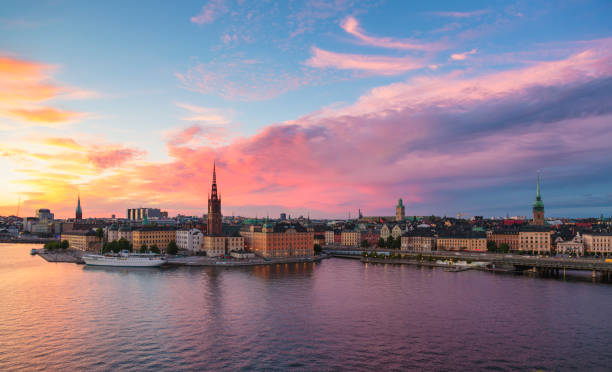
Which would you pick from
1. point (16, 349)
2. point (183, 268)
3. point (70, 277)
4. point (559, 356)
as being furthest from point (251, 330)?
point (183, 268)

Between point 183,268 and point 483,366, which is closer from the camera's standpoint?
point 483,366

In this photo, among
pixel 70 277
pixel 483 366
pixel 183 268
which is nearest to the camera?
pixel 483 366

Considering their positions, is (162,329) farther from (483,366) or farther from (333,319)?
(483,366)

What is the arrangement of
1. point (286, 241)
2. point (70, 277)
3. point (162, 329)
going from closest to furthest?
point (162, 329) < point (70, 277) < point (286, 241)

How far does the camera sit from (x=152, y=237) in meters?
88.4

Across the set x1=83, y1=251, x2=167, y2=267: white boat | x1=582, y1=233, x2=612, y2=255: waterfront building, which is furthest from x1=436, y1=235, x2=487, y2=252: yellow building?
x1=83, y1=251, x2=167, y2=267: white boat

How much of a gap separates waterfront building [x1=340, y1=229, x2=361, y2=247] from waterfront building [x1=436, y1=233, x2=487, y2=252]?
2568 cm

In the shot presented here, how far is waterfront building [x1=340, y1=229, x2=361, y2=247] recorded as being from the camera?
4616 inches

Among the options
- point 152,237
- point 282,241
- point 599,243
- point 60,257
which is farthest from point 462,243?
point 60,257

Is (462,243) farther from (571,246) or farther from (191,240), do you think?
(191,240)

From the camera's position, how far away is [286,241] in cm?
8300

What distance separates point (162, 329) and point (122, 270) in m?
38.0

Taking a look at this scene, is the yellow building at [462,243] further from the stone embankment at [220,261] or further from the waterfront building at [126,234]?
the waterfront building at [126,234]

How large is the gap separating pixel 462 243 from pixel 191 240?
55.5 meters
